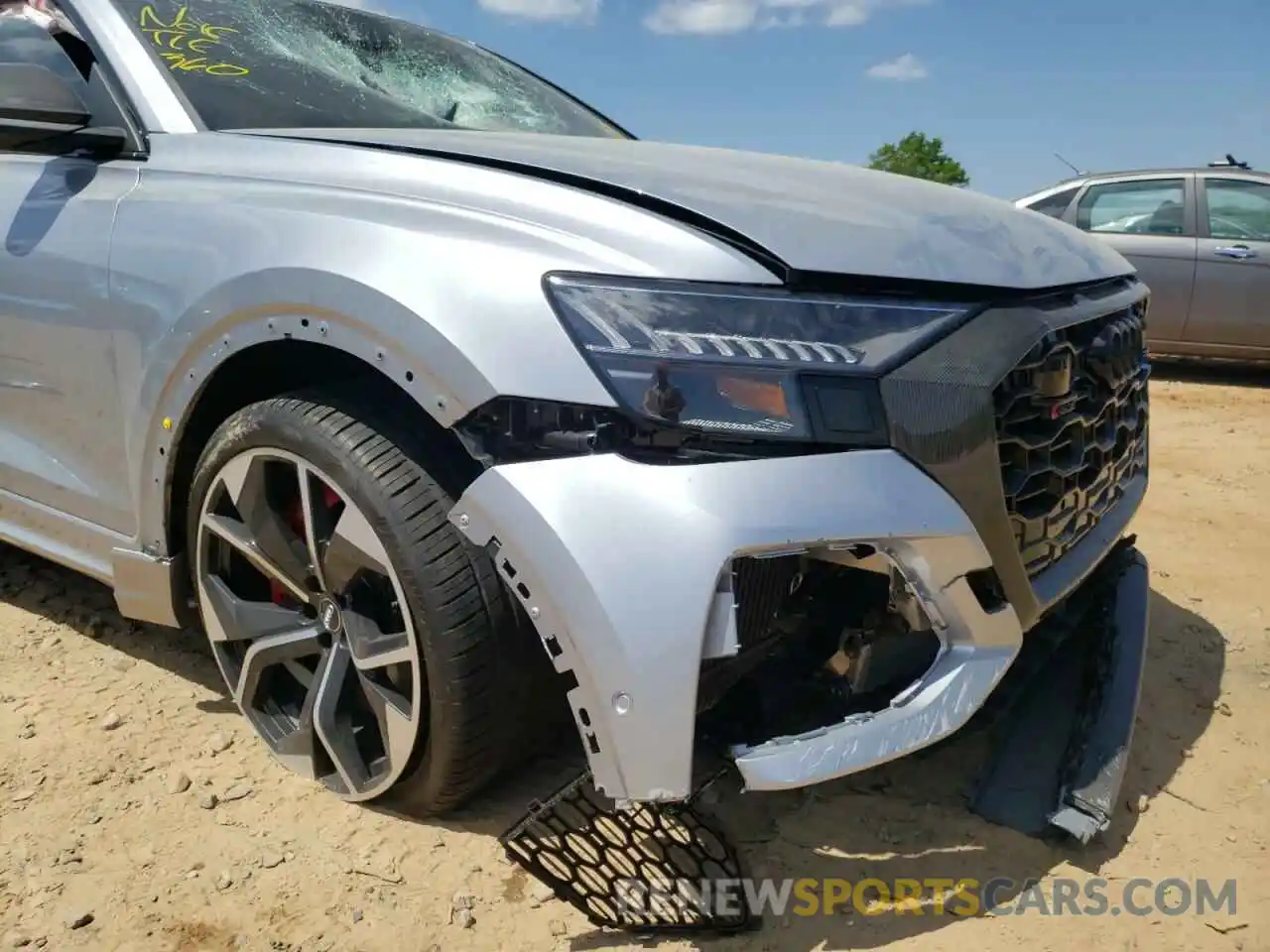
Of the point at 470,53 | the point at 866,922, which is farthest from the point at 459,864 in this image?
the point at 470,53

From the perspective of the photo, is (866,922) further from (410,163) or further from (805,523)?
(410,163)

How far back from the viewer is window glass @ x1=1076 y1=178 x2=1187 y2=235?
688 cm

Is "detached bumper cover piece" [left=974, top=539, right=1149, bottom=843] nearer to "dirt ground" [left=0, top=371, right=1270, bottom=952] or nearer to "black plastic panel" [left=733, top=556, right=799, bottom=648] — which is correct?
"dirt ground" [left=0, top=371, right=1270, bottom=952]

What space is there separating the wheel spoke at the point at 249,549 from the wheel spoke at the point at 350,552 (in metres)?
0.12

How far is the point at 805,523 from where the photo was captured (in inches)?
59.5

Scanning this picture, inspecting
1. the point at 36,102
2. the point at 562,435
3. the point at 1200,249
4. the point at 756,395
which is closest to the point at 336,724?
the point at 562,435

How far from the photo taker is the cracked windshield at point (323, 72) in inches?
93.1

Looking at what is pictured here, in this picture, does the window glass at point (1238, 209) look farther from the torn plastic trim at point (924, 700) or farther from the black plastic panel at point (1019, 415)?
the torn plastic trim at point (924, 700)

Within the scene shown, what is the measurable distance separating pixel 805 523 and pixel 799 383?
0.21 metres

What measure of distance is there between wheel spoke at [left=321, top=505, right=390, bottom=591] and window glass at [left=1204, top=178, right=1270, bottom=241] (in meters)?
6.73

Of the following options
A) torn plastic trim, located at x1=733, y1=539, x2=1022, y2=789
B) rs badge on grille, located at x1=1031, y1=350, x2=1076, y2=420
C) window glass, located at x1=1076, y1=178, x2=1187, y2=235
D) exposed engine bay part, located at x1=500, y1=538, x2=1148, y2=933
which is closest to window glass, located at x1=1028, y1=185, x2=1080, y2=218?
window glass, located at x1=1076, y1=178, x2=1187, y2=235

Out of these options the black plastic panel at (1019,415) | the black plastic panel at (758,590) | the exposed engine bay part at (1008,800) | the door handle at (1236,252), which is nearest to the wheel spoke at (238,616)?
the exposed engine bay part at (1008,800)

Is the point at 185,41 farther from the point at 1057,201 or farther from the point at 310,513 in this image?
the point at 1057,201

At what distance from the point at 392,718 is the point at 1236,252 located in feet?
22.1
